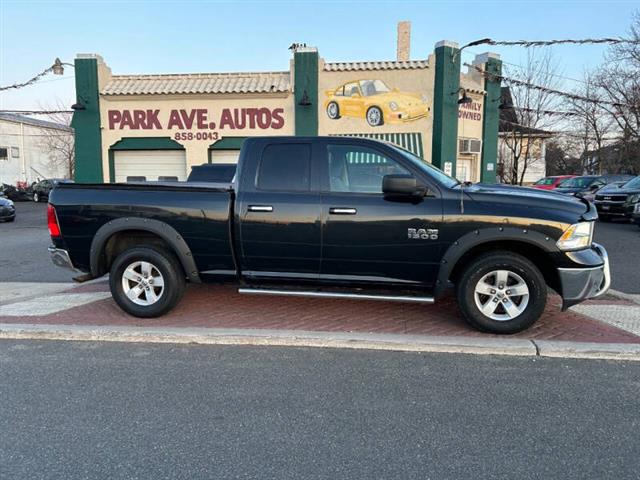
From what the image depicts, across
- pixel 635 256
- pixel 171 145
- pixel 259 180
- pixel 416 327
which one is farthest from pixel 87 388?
pixel 171 145

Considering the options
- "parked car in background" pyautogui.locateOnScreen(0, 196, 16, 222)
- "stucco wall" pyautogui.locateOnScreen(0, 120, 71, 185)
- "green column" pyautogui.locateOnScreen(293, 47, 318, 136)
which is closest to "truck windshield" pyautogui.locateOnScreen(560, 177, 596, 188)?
"green column" pyautogui.locateOnScreen(293, 47, 318, 136)

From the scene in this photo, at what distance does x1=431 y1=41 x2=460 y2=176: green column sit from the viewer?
14.5 m

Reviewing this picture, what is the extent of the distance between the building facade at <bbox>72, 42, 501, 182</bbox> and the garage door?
36 mm

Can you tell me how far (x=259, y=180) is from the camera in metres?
5.00

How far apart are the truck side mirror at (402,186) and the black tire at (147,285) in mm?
2511

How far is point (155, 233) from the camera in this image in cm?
504

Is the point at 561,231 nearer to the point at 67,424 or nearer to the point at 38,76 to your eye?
the point at 67,424

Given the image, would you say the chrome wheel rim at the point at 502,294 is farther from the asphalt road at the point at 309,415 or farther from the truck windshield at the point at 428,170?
the truck windshield at the point at 428,170

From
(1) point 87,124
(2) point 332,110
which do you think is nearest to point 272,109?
(2) point 332,110

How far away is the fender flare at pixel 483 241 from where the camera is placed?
441 cm

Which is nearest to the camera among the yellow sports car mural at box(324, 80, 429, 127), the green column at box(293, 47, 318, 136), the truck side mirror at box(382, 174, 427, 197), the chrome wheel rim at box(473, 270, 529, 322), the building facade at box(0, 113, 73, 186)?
the truck side mirror at box(382, 174, 427, 197)

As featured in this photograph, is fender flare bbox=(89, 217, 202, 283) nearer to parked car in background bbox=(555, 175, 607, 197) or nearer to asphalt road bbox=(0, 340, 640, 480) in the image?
asphalt road bbox=(0, 340, 640, 480)

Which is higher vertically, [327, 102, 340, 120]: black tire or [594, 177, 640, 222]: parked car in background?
[327, 102, 340, 120]: black tire

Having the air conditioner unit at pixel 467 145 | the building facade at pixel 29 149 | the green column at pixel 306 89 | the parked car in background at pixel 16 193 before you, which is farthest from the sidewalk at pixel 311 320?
the building facade at pixel 29 149
